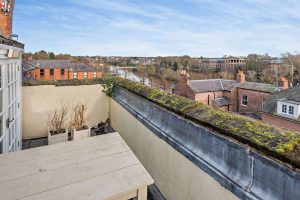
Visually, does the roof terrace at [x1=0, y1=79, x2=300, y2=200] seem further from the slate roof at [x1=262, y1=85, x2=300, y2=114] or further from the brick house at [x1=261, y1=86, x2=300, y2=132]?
the slate roof at [x1=262, y1=85, x2=300, y2=114]

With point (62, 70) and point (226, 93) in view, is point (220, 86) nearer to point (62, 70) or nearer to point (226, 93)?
A: point (226, 93)

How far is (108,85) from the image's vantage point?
559 cm

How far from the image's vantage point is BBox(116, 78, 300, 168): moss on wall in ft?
4.20

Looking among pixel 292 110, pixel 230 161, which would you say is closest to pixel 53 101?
pixel 230 161

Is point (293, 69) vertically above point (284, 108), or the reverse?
point (293, 69)

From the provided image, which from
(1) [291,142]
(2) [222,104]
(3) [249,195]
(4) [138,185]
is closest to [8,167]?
(4) [138,185]

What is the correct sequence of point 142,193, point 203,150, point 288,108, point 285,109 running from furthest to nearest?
point 285,109 < point 288,108 < point 203,150 < point 142,193

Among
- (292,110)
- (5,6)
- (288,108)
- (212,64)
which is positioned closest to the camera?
(5,6)

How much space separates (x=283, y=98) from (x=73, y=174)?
65.2ft

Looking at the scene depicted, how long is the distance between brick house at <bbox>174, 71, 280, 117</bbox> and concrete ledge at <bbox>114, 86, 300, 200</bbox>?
72.4 feet

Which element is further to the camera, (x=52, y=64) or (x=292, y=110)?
(x=52, y=64)

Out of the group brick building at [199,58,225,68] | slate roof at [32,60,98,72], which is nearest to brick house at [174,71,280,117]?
slate roof at [32,60,98,72]

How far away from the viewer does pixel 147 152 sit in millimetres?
3150

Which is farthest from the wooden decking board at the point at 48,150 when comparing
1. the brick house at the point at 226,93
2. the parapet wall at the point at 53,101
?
the brick house at the point at 226,93
